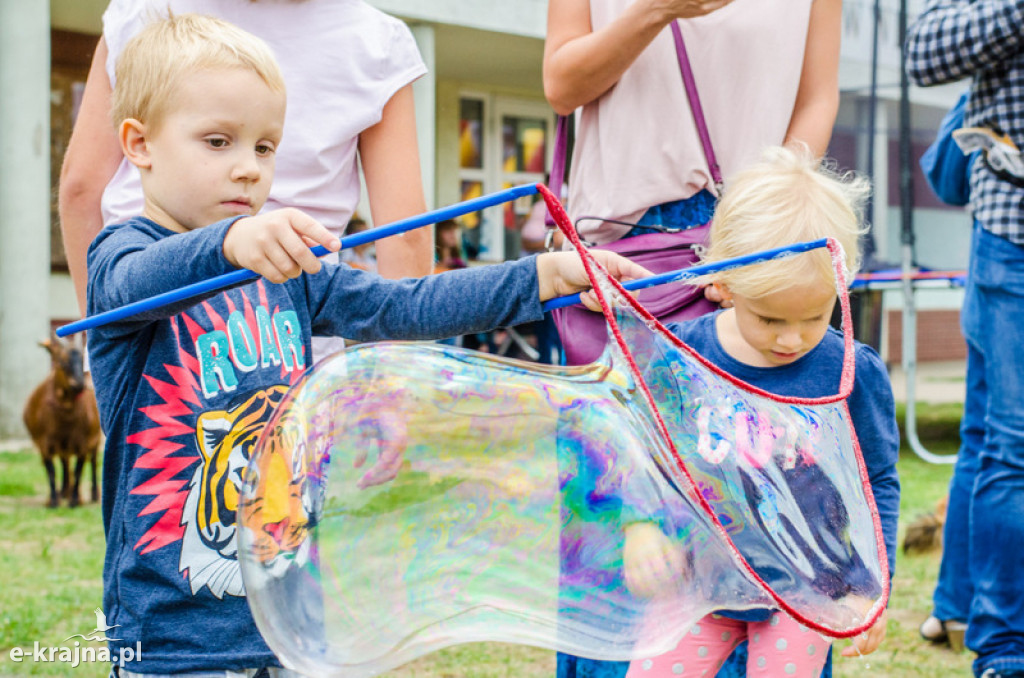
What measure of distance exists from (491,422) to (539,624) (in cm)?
26

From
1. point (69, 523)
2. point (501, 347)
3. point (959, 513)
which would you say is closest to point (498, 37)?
point (501, 347)

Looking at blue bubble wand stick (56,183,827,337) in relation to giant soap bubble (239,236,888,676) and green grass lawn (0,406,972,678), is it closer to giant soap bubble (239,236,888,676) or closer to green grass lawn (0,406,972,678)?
giant soap bubble (239,236,888,676)

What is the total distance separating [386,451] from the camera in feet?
4.55

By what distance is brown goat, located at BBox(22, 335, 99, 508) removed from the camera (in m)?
5.45

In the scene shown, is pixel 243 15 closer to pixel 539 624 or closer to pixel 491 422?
pixel 491 422

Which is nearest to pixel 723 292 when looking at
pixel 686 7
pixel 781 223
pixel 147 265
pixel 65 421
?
pixel 781 223

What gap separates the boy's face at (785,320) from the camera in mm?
1627

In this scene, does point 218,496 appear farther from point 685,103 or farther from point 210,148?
point 685,103

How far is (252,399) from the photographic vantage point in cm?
154

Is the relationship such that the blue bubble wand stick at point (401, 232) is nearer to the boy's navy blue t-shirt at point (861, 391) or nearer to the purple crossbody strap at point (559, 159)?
the boy's navy blue t-shirt at point (861, 391)

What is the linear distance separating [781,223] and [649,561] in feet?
1.93

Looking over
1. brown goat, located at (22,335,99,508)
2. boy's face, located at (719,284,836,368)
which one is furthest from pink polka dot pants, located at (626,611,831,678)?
brown goat, located at (22,335,99,508)

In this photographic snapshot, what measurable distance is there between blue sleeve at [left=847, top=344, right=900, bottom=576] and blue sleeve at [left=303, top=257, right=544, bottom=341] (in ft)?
2.11

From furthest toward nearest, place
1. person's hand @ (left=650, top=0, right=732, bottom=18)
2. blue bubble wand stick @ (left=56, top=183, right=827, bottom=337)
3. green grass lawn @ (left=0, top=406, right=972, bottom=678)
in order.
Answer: green grass lawn @ (left=0, top=406, right=972, bottom=678), person's hand @ (left=650, top=0, right=732, bottom=18), blue bubble wand stick @ (left=56, top=183, right=827, bottom=337)
